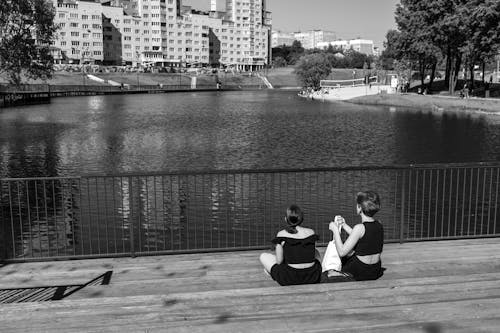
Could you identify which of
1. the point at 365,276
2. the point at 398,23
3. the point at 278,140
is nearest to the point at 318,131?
the point at 278,140

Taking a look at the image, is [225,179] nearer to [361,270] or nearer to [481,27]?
[361,270]

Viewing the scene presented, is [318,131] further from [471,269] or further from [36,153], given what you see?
[471,269]

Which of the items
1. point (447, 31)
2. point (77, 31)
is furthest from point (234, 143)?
point (77, 31)

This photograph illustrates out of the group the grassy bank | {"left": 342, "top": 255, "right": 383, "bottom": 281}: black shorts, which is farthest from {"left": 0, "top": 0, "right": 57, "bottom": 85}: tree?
{"left": 342, "top": 255, "right": 383, "bottom": 281}: black shorts

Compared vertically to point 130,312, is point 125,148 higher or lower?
lower

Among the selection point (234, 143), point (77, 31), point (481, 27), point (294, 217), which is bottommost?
point (234, 143)

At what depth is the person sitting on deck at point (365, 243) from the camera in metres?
6.82

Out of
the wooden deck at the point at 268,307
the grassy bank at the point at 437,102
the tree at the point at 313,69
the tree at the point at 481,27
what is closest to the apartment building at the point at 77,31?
the tree at the point at 313,69

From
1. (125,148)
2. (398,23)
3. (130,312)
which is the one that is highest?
(398,23)

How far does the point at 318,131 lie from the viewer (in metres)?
46.2

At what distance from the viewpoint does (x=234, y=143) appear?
126ft

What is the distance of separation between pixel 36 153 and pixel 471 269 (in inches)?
1207

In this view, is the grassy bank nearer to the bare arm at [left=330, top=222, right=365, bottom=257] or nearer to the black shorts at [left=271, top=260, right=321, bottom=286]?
the bare arm at [left=330, top=222, right=365, bottom=257]

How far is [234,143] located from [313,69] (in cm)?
9670
